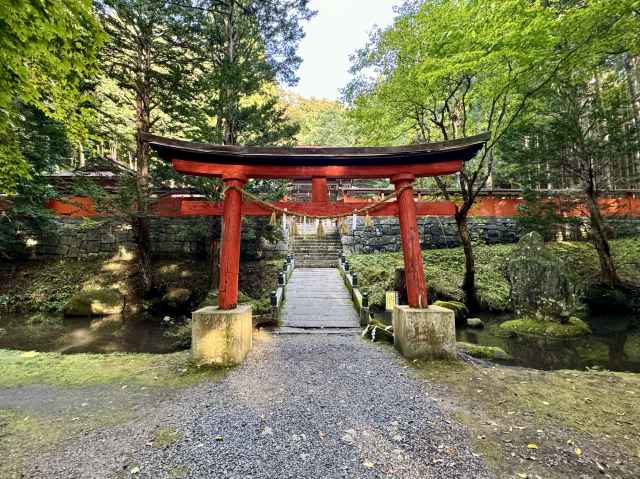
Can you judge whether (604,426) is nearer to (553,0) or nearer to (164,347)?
(164,347)

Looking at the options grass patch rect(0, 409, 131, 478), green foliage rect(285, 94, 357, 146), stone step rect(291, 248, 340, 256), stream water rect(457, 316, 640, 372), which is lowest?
stream water rect(457, 316, 640, 372)

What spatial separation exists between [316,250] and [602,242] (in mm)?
11632

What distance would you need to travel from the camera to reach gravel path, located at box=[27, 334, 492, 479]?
7.75 ft

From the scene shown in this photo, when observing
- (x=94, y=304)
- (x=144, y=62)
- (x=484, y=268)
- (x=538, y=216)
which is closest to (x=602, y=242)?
(x=538, y=216)

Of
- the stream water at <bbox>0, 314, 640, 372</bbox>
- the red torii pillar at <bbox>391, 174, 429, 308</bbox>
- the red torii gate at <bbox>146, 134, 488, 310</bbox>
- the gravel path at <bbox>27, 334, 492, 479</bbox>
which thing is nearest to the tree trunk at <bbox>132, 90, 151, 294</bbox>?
the stream water at <bbox>0, 314, 640, 372</bbox>

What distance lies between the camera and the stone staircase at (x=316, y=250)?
1423 centimetres

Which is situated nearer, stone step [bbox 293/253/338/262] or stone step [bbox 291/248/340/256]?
stone step [bbox 293/253/338/262]

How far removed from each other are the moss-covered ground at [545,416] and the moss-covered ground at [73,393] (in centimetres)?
327

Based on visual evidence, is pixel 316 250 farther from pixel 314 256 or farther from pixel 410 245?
pixel 410 245

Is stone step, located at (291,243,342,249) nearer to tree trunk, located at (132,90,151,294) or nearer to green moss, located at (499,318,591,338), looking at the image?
tree trunk, located at (132,90,151,294)

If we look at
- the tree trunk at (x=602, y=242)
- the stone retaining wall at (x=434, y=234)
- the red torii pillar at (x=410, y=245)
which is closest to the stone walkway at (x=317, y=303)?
the red torii pillar at (x=410, y=245)

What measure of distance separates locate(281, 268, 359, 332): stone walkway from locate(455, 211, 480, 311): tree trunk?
4.37 meters

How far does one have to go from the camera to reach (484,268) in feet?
39.2

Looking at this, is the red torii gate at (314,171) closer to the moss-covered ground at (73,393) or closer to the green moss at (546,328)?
the moss-covered ground at (73,393)
